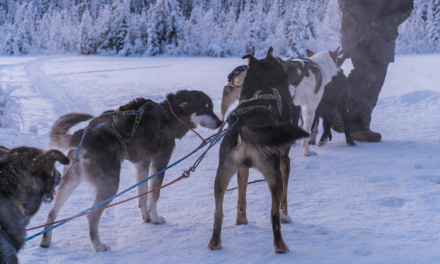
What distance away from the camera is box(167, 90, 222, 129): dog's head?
140 inches

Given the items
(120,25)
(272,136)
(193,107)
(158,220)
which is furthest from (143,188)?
(120,25)

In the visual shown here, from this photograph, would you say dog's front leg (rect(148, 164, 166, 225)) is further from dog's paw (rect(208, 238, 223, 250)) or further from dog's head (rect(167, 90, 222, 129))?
dog's paw (rect(208, 238, 223, 250))

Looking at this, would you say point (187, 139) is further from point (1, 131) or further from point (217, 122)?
point (1, 131)

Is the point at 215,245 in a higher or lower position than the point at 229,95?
lower

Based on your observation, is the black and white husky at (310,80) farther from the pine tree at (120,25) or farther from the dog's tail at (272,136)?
the pine tree at (120,25)

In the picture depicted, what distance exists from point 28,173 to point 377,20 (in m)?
5.79

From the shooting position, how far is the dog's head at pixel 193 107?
355 cm

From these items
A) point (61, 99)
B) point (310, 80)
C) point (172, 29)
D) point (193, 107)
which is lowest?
point (61, 99)

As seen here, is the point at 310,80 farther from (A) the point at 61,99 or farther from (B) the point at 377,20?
(A) the point at 61,99

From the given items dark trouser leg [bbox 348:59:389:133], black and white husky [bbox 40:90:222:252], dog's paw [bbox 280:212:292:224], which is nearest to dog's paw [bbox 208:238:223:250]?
dog's paw [bbox 280:212:292:224]

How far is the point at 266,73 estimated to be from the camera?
3348 millimetres

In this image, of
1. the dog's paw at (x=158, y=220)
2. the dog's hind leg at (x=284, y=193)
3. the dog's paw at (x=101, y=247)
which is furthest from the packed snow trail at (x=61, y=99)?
the dog's hind leg at (x=284, y=193)

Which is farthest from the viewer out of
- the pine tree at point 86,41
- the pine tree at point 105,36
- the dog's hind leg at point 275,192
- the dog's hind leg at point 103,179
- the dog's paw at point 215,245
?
the pine tree at point 86,41

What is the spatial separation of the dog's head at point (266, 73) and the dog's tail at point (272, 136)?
1.12m
